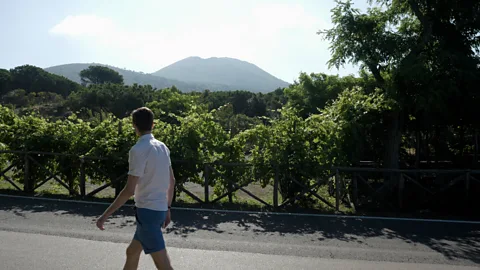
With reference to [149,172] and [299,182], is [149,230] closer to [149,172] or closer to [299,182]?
[149,172]

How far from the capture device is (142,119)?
365 centimetres

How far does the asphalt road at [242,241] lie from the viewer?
17.5 ft

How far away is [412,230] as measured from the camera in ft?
23.9

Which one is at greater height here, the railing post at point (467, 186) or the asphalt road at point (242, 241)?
the railing post at point (467, 186)

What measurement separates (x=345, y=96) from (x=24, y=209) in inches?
336

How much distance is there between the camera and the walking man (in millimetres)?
3502

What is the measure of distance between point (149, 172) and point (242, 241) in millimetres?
3298

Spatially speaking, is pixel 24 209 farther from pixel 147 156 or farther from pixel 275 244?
pixel 147 156

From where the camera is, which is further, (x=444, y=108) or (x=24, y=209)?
(x=444, y=108)

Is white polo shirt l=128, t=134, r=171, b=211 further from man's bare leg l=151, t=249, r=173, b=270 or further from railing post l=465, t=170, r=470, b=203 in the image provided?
railing post l=465, t=170, r=470, b=203

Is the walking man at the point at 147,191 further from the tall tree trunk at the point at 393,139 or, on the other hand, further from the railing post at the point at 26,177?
the tall tree trunk at the point at 393,139

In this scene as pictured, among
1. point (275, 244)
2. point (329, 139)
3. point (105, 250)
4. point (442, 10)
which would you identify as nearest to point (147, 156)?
point (105, 250)

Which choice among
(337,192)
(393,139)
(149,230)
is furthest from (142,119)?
(393,139)

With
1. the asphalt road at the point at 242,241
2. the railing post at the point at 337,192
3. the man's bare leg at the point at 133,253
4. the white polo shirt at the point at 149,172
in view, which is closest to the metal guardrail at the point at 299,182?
the railing post at the point at 337,192
